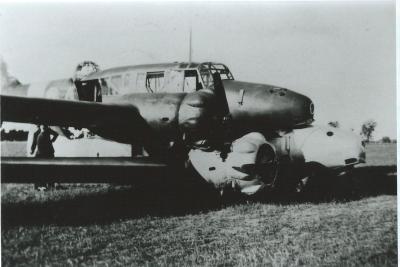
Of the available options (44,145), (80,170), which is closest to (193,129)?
(80,170)

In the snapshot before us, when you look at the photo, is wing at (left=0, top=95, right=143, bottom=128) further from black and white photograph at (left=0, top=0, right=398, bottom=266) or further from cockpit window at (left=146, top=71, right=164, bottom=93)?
cockpit window at (left=146, top=71, right=164, bottom=93)

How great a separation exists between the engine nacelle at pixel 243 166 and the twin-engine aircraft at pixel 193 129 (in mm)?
16

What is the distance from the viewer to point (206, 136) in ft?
26.1

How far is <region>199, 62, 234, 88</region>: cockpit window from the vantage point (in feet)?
27.7

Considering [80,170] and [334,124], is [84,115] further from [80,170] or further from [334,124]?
[334,124]

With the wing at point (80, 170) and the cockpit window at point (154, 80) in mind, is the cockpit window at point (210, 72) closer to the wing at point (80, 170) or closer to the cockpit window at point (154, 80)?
the cockpit window at point (154, 80)

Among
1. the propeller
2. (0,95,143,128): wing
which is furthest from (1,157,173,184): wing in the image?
the propeller

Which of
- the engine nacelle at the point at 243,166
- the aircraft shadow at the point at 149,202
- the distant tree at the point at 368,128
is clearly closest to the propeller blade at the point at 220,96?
the engine nacelle at the point at 243,166

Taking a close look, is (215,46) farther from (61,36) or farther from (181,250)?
(181,250)

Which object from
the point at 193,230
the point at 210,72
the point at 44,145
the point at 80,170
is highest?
the point at 210,72

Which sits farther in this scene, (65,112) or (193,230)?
(65,112)

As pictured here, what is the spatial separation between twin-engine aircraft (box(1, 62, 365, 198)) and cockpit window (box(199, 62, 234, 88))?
19 mm

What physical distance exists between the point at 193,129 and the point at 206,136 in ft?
0.90

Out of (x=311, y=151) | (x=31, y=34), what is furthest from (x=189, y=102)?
(x=31, y=34)
